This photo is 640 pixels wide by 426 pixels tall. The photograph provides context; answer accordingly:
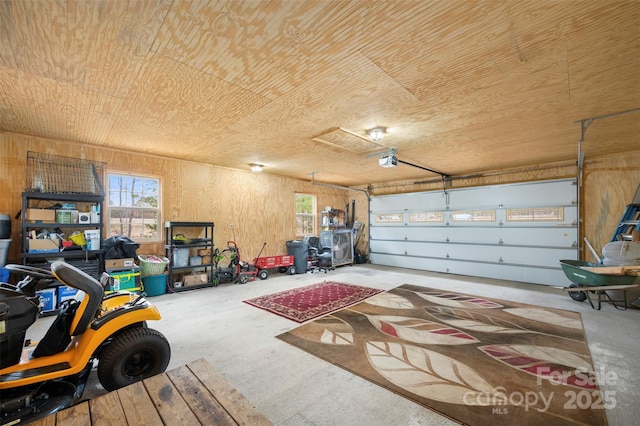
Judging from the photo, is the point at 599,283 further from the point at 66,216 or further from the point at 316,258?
the point at 66,216

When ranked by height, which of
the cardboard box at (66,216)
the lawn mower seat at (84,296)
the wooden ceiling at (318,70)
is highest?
the wooden ceiling at (318,70)

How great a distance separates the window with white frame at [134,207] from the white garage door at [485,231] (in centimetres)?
658

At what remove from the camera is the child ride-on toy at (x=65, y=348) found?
1.69 m

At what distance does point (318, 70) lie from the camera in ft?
7.89

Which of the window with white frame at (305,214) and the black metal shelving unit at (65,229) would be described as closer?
the black metal shelving unit at (65,229)

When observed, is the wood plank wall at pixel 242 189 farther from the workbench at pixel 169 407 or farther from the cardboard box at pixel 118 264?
the workbench at pixel 169 407

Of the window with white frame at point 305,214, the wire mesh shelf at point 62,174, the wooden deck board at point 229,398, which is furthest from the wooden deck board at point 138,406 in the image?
the window with white frame at point 305,214

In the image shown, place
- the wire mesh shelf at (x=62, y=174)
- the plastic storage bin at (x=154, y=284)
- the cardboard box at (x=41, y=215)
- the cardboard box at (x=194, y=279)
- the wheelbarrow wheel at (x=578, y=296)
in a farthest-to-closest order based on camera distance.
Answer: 1. the cardboard box at (x=194, y=279)
2. the plastic storage bin at (x=154, y=284)
3. the wheelbarrow wheel at (x=578, y=296)
4. the wire mesh shelf at (x=62, y=174)
5. the cardboard box at (x=41, y=215)

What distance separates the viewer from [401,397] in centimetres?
211

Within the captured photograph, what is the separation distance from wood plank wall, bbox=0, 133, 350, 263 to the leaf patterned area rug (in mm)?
3819

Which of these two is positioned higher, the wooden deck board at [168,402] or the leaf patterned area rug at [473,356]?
the wooden deck board at [168,402]

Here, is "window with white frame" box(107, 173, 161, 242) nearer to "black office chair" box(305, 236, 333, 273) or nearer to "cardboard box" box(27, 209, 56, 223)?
"cardboard box" box(27, 209, 56, 223)

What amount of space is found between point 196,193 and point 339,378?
5.11 m

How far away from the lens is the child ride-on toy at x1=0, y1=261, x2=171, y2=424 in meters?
1.69
